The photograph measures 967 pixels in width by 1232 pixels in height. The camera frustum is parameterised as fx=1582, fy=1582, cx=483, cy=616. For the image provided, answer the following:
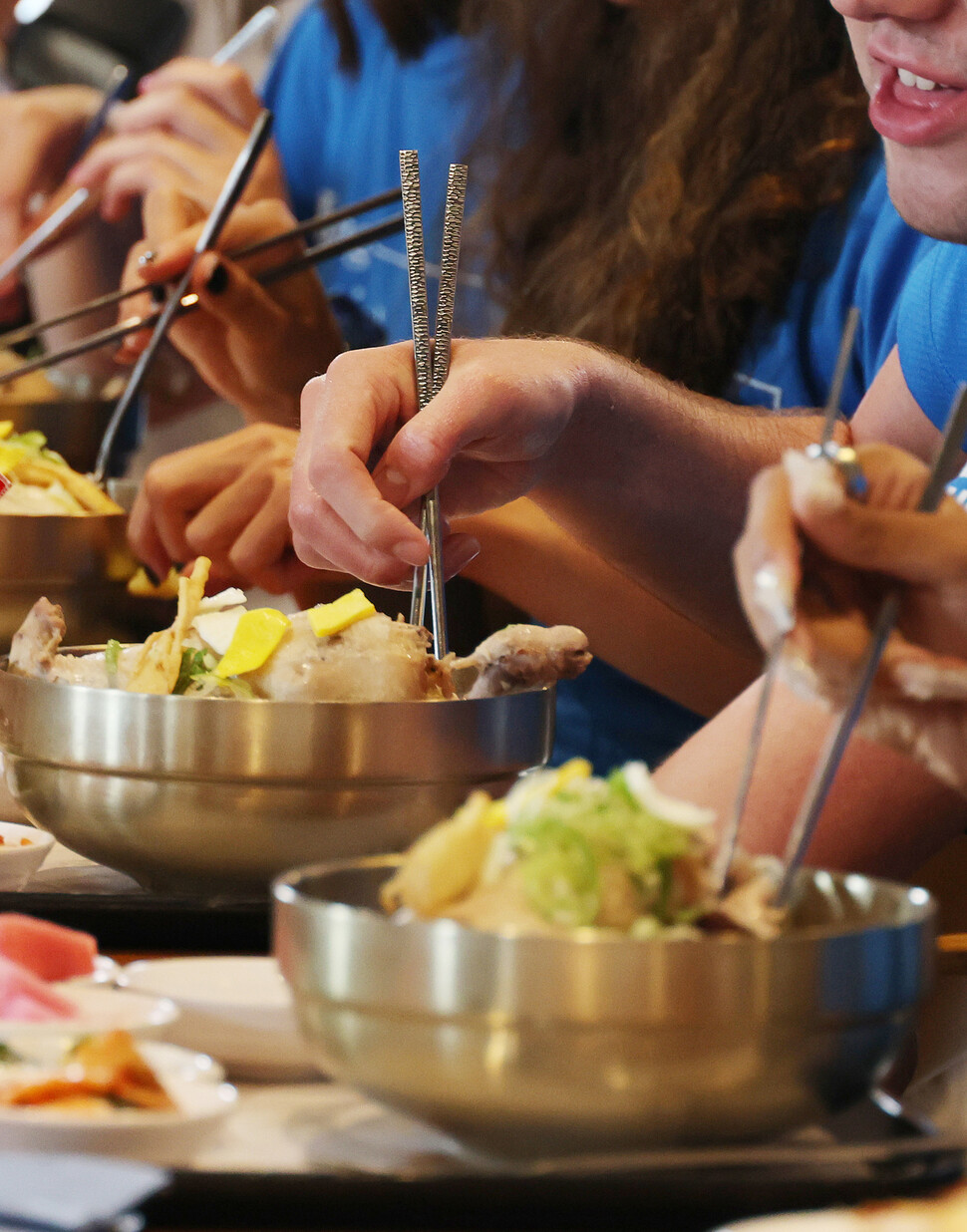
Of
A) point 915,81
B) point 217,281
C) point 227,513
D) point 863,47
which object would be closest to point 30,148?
point 217,281

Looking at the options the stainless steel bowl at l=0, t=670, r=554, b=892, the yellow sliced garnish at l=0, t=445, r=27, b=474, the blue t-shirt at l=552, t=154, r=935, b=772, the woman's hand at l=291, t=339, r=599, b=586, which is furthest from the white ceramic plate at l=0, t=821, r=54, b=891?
the blue t-shirt at l=552, t=154, r=935, b=772

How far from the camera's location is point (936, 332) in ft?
4.81

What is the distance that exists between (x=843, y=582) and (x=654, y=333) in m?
1.40

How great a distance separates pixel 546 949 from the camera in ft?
1.47

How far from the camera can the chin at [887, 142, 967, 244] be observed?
1.29 meters

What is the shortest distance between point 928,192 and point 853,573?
2.88ft

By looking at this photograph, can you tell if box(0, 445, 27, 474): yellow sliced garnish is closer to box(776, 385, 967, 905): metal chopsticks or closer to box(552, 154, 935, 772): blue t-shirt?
box(552, 154, 935, 772): blue t-shirt

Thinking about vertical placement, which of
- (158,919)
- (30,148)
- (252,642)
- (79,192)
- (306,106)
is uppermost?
(306,106)

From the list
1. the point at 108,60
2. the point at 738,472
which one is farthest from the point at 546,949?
the point at 108,60

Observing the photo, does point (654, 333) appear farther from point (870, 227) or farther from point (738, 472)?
point (738, 472)

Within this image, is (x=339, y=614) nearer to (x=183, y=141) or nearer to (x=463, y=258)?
(x=463, y=258)

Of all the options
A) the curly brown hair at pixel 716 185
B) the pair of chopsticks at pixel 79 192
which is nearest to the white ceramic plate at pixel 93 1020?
the curly brown hair at pixel 716 185

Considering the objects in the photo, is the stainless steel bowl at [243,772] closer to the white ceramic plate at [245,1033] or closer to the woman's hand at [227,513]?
the white ceramic plate at [245,1033]

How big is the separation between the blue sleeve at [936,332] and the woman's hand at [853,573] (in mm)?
949
